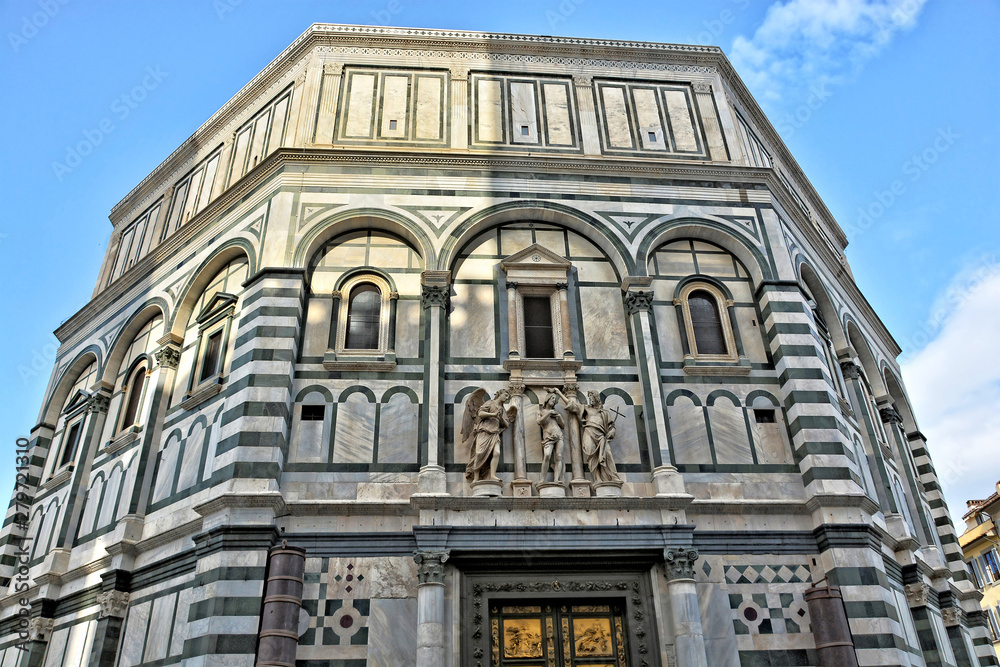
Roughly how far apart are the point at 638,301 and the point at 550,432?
3.16m

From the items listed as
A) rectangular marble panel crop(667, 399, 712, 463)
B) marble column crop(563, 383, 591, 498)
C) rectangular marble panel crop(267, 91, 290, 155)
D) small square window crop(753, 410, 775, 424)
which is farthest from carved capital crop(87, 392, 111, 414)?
small square window crop(753, 410, 775, 424)

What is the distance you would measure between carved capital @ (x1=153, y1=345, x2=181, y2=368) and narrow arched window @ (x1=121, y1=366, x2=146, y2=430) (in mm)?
903

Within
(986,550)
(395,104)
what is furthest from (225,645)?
(986,550)

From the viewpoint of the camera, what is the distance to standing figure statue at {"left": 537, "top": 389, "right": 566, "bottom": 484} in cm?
1190

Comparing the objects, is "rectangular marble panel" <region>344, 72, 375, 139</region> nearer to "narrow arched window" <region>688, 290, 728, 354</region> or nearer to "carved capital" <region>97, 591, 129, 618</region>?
"narrow arched window" <region>688, 290, 728, 354</region>

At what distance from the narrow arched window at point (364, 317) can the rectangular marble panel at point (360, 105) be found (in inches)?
145

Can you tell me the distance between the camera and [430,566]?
35.6 ft

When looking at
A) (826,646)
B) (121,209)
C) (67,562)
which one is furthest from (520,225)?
(121,209)

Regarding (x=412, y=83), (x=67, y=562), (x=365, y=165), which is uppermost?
(x=412, y=83)

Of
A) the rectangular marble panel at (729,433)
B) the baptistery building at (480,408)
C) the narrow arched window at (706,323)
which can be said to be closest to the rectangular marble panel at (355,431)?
the baptistery building at (480,408)

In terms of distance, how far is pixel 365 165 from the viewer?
48.6ft

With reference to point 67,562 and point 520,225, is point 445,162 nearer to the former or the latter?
point 520,225

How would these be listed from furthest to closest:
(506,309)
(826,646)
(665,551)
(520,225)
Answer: (520,225)
(506,309)
(665,551)
(826,646)

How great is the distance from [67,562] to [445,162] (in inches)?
407
